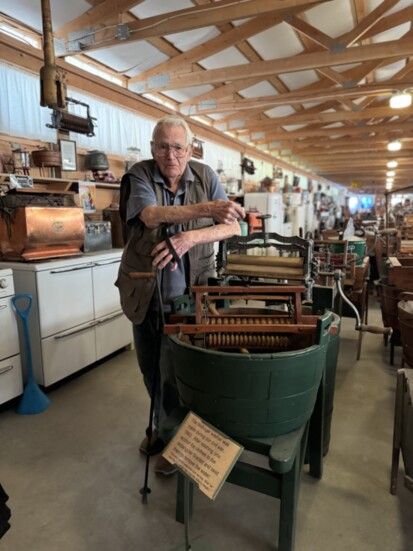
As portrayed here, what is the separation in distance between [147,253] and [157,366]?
483mm

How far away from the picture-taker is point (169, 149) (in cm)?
147

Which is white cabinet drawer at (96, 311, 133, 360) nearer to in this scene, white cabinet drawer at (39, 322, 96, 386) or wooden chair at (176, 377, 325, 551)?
white cabinet drawer at (39, 322, 96, 386)

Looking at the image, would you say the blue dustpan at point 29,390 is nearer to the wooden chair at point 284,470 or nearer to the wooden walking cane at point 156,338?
the wooden walking cane at point 156,338

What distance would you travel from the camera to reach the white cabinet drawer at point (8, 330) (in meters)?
2.26

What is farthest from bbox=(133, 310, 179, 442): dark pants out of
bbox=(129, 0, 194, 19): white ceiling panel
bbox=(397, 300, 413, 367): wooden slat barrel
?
bbox=(129, 0, 194, 19): white ceiling panel

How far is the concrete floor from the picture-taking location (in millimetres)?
1449

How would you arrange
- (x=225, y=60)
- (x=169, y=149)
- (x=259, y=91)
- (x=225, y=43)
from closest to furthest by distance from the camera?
(x=169, y=149) < (x=225, y=43) < (x=225, y=60) < (x=259, y=91)

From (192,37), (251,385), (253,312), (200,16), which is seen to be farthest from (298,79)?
(251,385)

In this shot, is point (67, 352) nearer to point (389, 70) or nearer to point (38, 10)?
point (38, 10)

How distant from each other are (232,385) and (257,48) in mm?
4421

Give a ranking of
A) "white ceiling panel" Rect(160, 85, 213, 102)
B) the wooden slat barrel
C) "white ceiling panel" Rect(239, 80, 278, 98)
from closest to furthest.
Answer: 1. the wooden slat barrel
2. "white ceiling panel" Rect(160, 85, 213, 102)
3. "white ceiling panel" Rect(239, 80, 278, 98)

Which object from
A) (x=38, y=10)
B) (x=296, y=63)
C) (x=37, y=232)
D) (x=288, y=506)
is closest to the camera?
(x=288, y=506)

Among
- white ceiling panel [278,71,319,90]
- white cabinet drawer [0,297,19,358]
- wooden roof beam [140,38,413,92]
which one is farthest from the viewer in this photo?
white ceiling panel [278,71,319,90]

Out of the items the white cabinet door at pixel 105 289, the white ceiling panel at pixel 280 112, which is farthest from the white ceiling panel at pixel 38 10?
the white ceiling panel at pixel 280 112
